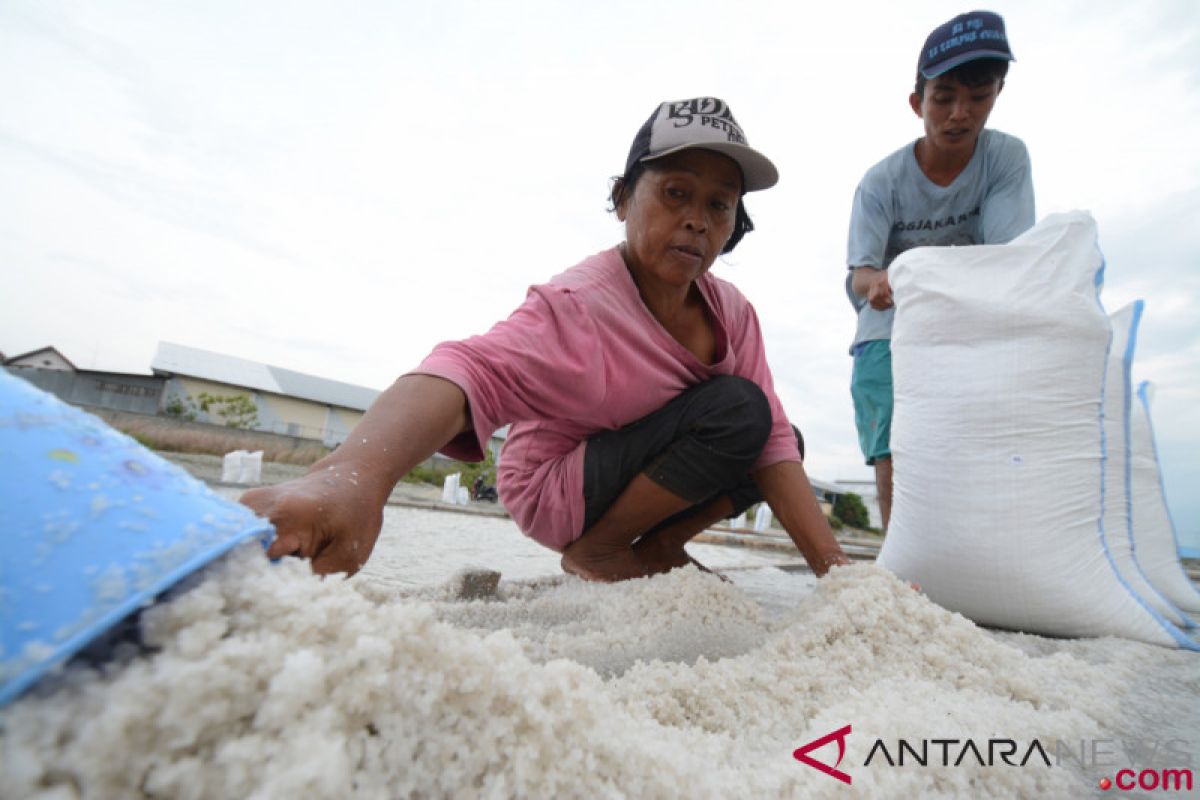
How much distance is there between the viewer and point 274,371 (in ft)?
70.2

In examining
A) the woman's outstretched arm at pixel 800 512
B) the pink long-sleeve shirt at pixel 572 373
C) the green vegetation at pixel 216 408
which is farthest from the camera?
the green vegetation at pixel 216 408

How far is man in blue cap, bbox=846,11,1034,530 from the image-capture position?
1771 millimetres

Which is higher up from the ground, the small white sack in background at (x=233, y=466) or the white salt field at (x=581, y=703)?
the white salt field at (x=581, y=703)

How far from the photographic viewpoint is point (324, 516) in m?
0.66

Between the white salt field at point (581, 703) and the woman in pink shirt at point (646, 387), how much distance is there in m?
0.36

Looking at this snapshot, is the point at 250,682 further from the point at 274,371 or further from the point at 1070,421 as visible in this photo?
the point at 274,371

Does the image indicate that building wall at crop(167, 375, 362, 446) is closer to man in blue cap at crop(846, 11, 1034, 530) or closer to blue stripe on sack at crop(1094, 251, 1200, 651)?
man in blue cap at crop(846, 11, 1034, 530)

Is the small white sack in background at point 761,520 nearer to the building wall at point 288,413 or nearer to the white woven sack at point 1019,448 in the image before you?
the white woven sack at point 1019,448

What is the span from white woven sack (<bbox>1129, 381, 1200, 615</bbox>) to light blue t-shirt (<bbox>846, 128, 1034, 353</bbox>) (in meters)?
0.86

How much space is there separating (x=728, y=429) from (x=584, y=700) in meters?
1.07

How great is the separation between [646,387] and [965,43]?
1326mm

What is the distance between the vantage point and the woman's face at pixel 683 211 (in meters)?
1.38

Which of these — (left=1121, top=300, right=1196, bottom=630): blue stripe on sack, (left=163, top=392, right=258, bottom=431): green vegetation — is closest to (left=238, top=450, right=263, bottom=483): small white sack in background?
(left=1121, top=300, right=1196, bottom=630): blue stripe on sack

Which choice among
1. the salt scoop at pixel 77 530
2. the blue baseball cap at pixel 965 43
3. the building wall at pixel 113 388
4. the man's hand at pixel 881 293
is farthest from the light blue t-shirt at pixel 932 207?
the building wall at pixel 113 388
